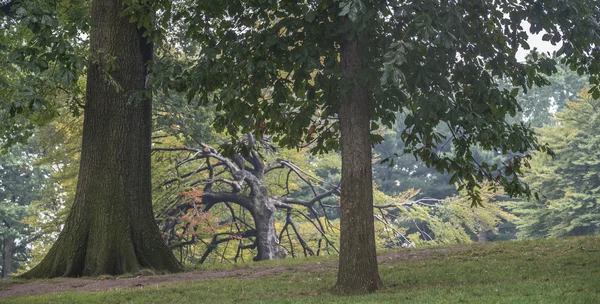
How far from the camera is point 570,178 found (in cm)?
3328

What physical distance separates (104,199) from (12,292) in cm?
244

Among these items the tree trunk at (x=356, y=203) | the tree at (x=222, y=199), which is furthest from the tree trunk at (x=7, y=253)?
the tree trunk at (x=356, y=203)

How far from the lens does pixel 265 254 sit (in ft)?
75.4

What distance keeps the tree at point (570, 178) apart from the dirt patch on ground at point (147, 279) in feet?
63.2

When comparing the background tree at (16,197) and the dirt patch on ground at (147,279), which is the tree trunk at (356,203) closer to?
the dirt patch on ground at (147,279)

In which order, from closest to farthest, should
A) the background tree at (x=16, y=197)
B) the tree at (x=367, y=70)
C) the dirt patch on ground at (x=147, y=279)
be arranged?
1. the tree at (x=367, y=70)
2. the dirt patch on ground at (x=147, y=279)
3. the background tree at (x=16, y=197)

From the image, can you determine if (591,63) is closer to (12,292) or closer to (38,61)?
(38,61)

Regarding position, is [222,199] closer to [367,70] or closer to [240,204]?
[240,204]

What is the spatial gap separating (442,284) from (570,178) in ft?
83.5

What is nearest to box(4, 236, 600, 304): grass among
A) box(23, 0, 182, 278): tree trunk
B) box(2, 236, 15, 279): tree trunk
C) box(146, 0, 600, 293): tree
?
box(146, 0, 600, 293): tree

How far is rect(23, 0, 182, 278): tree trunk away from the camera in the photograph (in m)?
12.8

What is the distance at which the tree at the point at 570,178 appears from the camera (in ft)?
103

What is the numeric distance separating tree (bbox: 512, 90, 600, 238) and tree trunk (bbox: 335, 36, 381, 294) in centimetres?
2341

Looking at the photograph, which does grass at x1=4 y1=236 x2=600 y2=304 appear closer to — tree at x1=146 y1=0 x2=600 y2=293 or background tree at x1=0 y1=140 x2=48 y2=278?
tree at x1=146 y1=0 x2=600 y2=293
